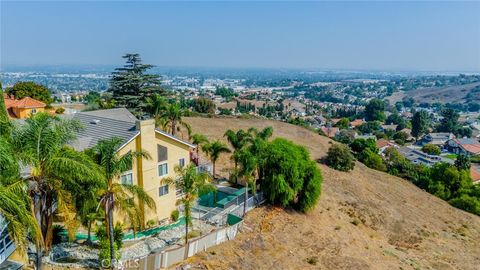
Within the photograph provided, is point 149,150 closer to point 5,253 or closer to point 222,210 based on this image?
point 222,210

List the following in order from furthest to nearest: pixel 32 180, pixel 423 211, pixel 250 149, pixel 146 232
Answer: pixel 423 211
pixel 250 149
pixel 146 232
pixel 32 180

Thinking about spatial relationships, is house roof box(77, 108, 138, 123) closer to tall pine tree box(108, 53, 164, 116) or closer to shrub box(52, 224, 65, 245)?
shrub box(52, 224, 65, 245)

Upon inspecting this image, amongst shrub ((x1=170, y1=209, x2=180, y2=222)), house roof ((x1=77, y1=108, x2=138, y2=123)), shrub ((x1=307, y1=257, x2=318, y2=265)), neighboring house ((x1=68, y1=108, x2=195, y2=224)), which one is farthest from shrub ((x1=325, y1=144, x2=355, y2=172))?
shrub ((x1=170, y1=209, x2=180, y2=222))

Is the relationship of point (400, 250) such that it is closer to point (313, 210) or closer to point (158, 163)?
point (313, 210)

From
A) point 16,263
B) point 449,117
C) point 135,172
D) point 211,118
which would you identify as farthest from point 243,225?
point 449,117

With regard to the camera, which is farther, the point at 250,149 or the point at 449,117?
the point at 449,117

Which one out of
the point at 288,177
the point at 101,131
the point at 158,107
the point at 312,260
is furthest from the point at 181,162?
the point at 158,107
